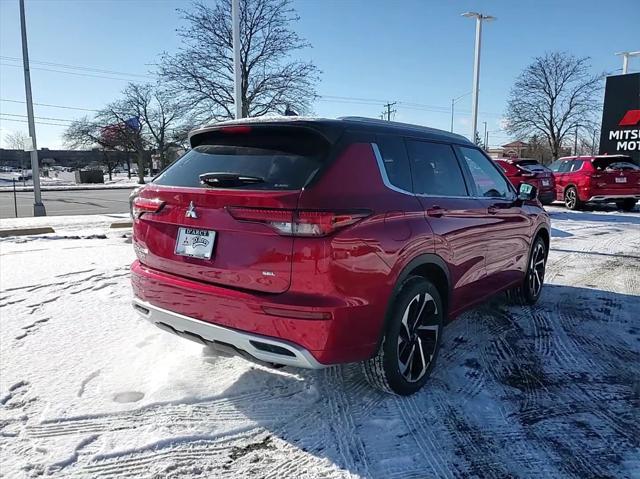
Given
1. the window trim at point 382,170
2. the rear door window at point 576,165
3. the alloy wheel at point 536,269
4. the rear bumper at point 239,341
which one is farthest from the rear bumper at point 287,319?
the rear door window at point 576,165

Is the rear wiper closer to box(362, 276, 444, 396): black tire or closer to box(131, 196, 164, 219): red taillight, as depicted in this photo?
box(131, 196, 164, 219): red taillight

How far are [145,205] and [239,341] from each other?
3.76 ft

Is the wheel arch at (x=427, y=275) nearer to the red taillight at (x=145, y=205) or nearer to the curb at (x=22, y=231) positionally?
the red taillight at (x=145, y=205)

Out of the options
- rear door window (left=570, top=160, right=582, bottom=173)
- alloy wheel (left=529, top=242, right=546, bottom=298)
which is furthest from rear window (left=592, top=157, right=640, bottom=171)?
alloy wheel (left=529, top=242, right=546, bottom=298)

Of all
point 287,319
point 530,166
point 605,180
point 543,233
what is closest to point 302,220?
point 287,319

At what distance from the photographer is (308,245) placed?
8.07ft

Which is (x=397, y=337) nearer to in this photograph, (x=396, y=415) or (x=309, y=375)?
(x=396, y=415)

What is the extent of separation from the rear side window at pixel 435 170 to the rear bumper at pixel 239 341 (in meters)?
1.34

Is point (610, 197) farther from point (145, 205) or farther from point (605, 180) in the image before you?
point (145, 205)

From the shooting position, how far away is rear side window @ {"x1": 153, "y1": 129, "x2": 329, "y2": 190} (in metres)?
2.64

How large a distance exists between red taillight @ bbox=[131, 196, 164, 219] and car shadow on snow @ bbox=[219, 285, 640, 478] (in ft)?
4.26

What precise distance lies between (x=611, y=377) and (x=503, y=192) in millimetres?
1812

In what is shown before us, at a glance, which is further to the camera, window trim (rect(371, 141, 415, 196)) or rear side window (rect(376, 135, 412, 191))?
rear side window (rect(376, 135, 412, 191))

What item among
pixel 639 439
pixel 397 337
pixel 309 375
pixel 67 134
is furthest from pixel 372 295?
pixel 67 134
